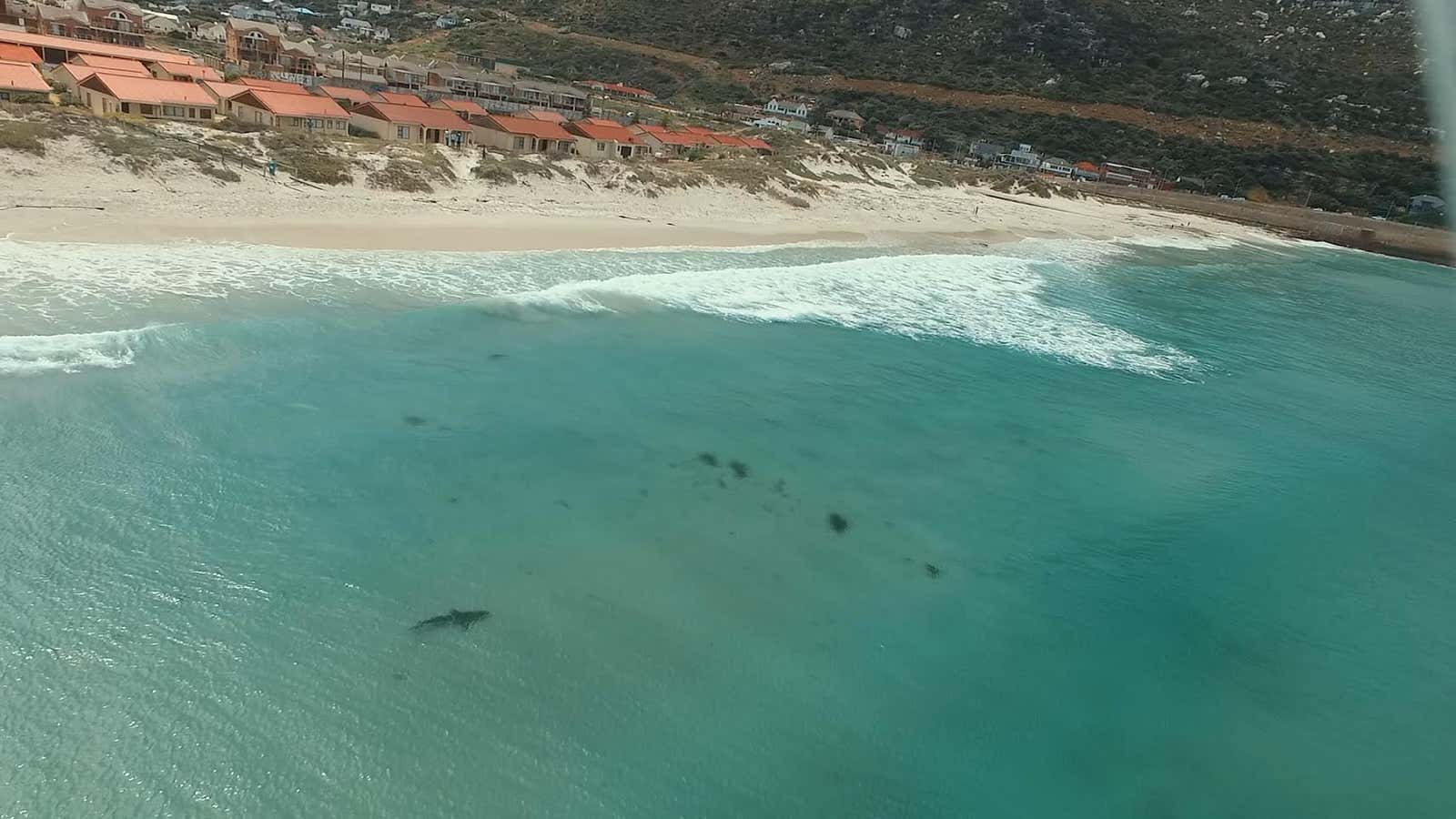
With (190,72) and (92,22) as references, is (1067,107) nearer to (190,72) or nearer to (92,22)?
(190,72)

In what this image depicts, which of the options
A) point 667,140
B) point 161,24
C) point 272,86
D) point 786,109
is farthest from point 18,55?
point 786,109

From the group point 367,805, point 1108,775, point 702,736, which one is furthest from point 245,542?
point 1108,775

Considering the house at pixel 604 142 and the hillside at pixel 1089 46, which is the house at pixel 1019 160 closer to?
the hillside at pixel 1089 46

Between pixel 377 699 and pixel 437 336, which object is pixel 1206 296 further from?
pixel 377 699

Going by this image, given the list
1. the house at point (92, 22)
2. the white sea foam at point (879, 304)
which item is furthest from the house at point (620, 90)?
the white sea foam at point (879, 304)

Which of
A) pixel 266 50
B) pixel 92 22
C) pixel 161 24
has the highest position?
pixel 161 24
